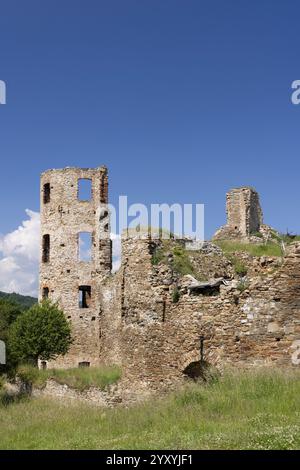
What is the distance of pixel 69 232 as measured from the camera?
36.1 metres

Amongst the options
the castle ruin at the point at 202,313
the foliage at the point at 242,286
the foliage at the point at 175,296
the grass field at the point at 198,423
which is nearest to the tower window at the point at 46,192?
the castle ruin at the point at 202,313

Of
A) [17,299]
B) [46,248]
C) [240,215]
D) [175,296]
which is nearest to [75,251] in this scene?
[46,248]

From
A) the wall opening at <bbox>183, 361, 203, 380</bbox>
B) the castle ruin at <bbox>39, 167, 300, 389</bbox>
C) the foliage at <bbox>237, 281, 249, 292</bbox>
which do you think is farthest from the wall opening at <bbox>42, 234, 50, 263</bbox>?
the foliage at <bbox>237, 281, 249, 292</bbox>

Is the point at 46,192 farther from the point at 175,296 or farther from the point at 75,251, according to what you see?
the point at 175,296

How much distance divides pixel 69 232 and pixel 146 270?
20844 mm

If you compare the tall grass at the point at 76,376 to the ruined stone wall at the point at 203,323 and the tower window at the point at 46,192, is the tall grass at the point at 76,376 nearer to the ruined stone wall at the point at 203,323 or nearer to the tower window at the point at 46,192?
the ruined stone wall at the point at 203,323

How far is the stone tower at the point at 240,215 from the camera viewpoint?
1355 inches

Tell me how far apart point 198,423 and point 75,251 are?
26605mm

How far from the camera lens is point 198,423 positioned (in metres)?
10.0

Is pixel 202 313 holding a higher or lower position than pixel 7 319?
higher

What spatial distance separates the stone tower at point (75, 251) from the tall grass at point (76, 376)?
6155 mm

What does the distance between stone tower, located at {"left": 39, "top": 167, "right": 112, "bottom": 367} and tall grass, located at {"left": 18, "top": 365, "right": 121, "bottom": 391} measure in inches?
242

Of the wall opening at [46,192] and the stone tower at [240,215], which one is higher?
the wall opening at [46,192]

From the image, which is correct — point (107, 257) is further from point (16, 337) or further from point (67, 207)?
point (16, 337)
